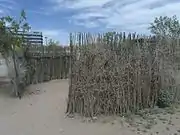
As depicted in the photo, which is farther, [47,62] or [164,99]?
[47,62]

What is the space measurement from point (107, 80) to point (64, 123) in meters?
1.41

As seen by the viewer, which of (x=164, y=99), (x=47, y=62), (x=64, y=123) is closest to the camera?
(x=64, y=123)

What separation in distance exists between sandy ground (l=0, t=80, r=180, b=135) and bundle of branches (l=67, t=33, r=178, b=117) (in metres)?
0.35

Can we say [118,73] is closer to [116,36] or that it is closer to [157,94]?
[116,36]

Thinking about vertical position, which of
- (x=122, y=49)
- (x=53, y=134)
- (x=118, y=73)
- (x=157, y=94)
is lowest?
(x=53, y=134)

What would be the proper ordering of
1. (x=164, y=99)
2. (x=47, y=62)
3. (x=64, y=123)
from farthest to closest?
(x=47, y=62) < (x=164, y=99) < (x=64, y=123)

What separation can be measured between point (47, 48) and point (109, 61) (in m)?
6.70

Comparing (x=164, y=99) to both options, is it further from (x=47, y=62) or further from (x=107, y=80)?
(x=47, y=62)

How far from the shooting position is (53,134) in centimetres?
607

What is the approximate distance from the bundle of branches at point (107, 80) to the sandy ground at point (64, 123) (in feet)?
1.14

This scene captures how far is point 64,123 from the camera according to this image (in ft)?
22.2

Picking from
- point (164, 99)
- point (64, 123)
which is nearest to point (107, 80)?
point (64, 123)

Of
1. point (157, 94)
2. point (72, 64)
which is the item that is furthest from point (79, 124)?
point (157, 94)


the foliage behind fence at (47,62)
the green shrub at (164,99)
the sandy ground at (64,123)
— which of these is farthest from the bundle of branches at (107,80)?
the foliage behind fence at (47,62)
